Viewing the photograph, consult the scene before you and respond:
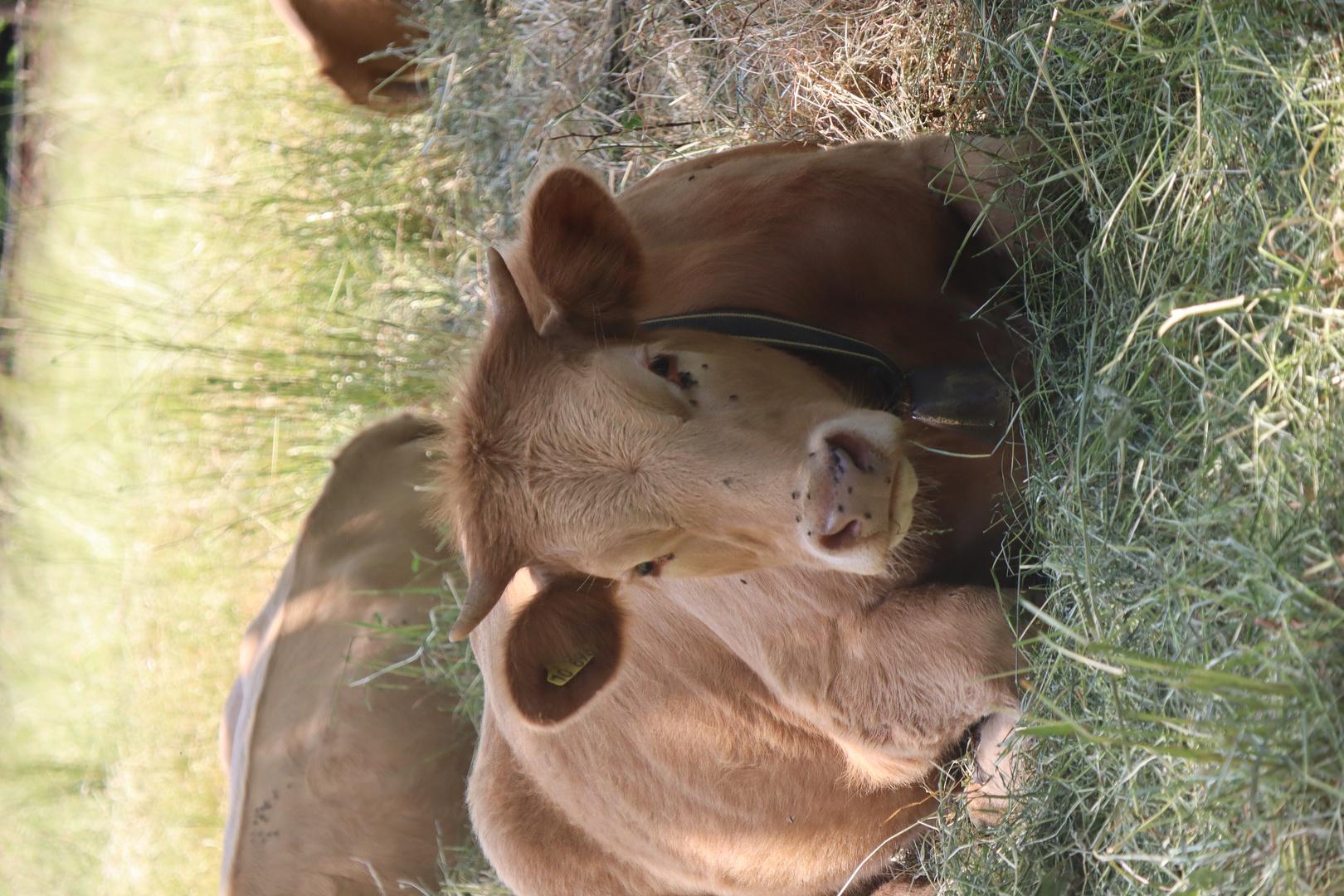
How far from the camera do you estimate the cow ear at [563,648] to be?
9.98ft

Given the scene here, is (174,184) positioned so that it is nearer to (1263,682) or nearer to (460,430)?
(460,430)

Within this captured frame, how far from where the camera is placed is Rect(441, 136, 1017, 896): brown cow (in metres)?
2.73

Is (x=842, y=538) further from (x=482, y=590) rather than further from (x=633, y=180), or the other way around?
(x=633, y=180)

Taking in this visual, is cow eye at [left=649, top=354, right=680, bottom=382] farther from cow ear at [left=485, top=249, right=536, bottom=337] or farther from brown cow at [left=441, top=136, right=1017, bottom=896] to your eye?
cow ear at [left=485, top=249, right=536, bottom=337]

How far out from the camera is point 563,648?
3104 mm

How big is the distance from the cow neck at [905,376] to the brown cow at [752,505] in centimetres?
5

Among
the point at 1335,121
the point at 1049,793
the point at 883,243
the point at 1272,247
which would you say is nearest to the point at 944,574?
the point at 1049,793

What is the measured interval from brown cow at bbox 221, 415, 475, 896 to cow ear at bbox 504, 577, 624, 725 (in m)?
1.78

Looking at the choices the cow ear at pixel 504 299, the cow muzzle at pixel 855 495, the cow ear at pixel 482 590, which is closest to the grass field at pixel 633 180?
the cow muzzle at pixel 855 495

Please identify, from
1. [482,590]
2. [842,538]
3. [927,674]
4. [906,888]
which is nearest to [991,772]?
[927,674]

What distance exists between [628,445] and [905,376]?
89cm

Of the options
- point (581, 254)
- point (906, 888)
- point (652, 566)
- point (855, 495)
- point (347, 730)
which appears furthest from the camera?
point (347, 730)

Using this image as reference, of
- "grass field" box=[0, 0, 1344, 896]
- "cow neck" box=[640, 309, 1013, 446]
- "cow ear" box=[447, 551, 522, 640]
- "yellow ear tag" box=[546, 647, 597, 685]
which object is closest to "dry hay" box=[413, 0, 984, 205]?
"grass field" box=[0, 0, 1344, 896]

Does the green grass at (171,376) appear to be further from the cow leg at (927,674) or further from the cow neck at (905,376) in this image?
the cow leg at (927,674)
